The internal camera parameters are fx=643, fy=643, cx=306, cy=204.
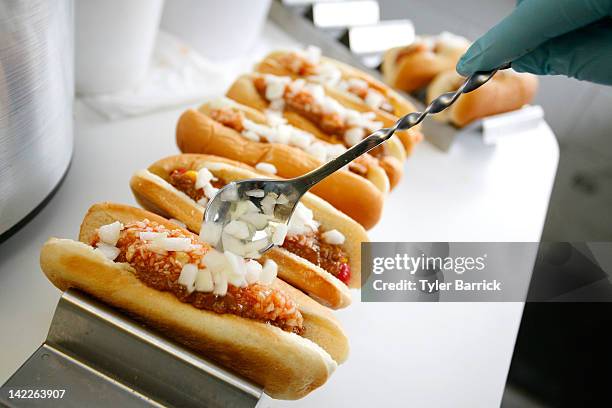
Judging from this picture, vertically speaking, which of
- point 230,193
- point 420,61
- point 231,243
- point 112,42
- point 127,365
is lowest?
point 127,365

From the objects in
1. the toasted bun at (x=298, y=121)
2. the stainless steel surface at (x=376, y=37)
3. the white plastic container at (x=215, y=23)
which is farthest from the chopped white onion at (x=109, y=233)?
the stainless steel surface at (x=376, y=37)

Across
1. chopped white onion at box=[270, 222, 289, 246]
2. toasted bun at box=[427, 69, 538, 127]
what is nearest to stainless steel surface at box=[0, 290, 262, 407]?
chopped white onion at box=[270, 222, 289, 246]

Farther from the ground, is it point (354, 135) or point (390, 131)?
point (354, 135)

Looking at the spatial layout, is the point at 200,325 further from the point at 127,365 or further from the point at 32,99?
the point at 32,99

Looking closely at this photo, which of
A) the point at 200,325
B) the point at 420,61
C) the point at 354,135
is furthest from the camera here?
the point at 420,61

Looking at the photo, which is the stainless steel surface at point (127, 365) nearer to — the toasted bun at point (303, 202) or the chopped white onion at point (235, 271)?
the chopped white onion at point (235, 271)

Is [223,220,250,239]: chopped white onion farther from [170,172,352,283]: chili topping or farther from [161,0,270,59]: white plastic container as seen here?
[161,0,270,59]: white plastic container

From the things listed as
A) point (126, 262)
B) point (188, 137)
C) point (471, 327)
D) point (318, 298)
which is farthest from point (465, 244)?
point (126, 262)

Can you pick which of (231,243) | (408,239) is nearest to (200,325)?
(231,243)
